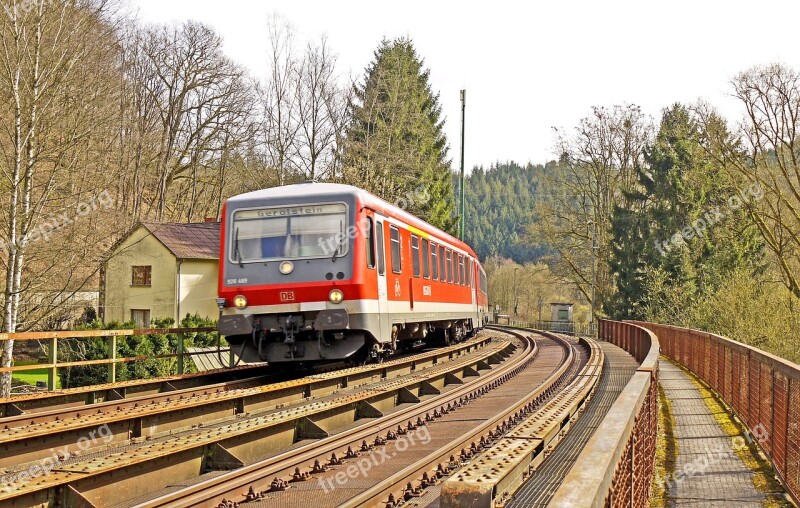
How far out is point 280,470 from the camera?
7.58m

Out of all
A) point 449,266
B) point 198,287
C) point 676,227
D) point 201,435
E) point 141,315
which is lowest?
point 201,435

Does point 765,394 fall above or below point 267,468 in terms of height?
above

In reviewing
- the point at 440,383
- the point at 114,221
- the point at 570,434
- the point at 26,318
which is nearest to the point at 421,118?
the point at 114,221

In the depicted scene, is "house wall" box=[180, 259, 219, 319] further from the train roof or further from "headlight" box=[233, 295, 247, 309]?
"headlight" box=[233, 295, 247, 309]

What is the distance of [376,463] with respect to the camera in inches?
340

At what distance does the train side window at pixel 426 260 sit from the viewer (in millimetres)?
18734

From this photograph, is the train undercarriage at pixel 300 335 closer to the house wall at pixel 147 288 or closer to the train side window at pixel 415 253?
the train side window at pixel 415 253

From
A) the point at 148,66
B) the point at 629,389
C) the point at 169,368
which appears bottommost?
the point at 169,368

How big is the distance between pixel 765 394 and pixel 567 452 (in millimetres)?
1972

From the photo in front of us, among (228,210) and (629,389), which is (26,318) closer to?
(228,210)

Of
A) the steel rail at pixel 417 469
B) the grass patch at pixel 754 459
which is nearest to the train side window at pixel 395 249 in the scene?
the steel rail at pixel 417 469

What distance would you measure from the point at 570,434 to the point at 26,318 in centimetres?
1491

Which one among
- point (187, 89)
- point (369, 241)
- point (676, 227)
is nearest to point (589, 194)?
point (676, 227)

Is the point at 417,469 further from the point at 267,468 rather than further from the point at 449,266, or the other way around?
the point at 449,266
